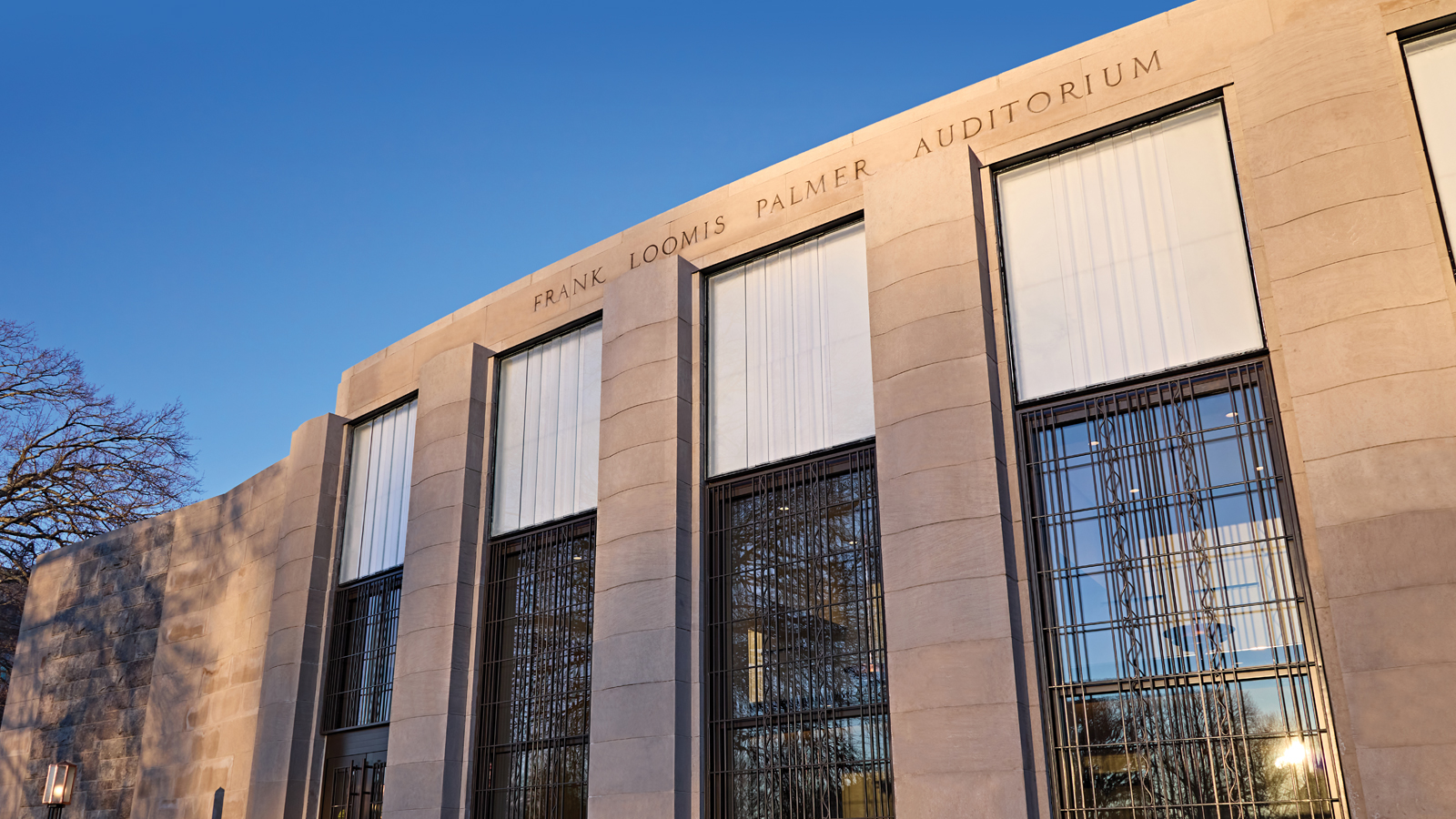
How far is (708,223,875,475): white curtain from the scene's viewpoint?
14648 millimetres

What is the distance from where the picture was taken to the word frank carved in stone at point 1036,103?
523 inches

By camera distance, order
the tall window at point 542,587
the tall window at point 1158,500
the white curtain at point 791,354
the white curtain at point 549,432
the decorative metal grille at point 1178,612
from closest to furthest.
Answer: the decorative metal grille at point 1178,612 → the tall window at point 1158,500 → the white curtain at point 791,354 → the tall window at point 542,587 → the white curtain at point 549,432

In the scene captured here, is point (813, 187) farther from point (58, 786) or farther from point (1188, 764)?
point (58, 786)

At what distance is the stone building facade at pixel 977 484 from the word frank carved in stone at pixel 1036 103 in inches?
1.9

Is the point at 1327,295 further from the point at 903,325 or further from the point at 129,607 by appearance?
the point at 129,607

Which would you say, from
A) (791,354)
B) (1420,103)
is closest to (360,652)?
(791,354)

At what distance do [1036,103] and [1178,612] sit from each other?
6.38m

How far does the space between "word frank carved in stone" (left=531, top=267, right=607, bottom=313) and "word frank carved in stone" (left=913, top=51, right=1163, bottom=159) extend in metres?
5.71

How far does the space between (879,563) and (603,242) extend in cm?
742

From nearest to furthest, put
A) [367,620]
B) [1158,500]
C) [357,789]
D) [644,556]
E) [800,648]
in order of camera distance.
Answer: [1158,500] < [800,648] < [644,556] < [357,789] < [367,620]

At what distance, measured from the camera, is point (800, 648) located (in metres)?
14.0

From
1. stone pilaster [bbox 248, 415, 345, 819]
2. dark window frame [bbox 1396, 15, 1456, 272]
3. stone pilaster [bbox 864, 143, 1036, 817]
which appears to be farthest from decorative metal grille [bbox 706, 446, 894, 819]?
stone pilaster [bbox 248, 415, 345, 819]

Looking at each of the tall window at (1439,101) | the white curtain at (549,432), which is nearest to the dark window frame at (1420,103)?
the tall window at (1439,101)

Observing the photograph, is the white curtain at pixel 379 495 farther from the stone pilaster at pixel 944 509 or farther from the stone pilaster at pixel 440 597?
the stone pilaster at pixel 944 509
